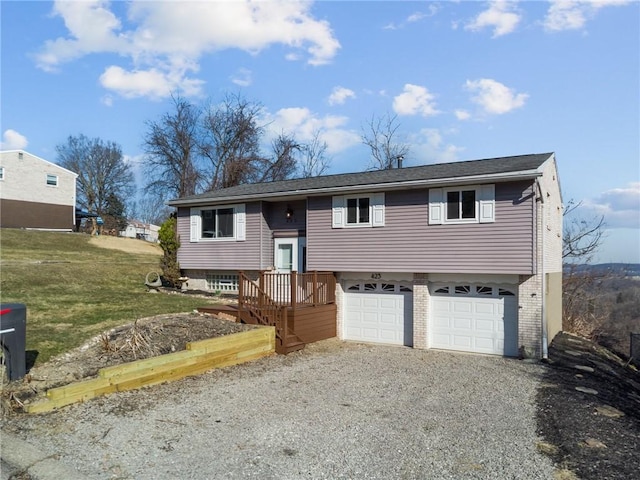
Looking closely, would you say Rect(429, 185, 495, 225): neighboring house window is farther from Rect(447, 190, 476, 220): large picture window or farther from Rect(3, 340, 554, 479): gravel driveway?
Rect(3, 340, 554, 479): gravel driveway

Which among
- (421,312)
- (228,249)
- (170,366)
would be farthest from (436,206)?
(170,366)

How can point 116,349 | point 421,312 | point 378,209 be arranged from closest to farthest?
1. point 116,349
2. point 421,312
3. point 378,209

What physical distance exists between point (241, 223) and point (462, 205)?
770 cm

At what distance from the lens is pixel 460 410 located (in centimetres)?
793

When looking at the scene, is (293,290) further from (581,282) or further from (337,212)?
(581,282)

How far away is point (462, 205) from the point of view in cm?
1348

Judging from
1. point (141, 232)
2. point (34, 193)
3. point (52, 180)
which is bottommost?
point (141, 232)

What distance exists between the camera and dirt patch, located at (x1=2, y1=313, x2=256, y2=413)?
24.5 feet

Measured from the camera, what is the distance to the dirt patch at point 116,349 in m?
7.47

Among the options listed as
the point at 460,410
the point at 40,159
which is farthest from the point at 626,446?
the point at 40,159

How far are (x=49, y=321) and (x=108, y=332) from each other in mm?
1746

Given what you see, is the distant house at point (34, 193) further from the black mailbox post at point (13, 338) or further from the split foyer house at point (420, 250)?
the black mailbox post at point (13, 338)

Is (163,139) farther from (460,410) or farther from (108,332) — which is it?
(460,410)

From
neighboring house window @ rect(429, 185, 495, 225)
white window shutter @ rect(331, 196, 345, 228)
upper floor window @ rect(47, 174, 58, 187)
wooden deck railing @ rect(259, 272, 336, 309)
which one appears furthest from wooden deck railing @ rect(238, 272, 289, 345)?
upper floor window @ rect(47, 174, 58, 187)
